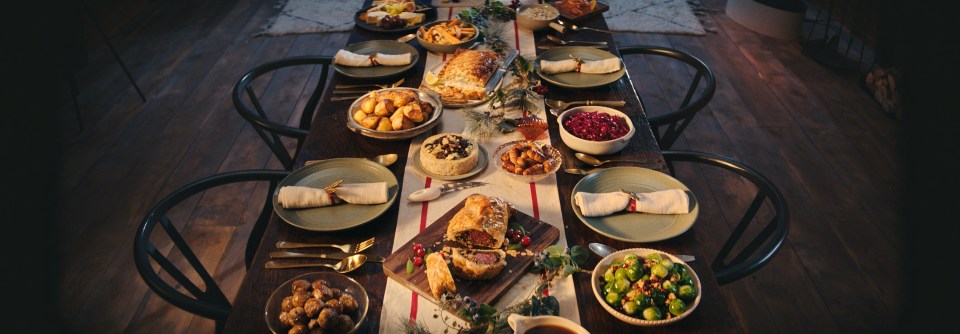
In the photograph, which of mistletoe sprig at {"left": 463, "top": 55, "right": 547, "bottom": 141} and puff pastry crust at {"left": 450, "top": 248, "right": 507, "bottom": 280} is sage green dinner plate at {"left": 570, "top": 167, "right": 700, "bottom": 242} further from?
mistletoe sprig at {"left": 463, "top": 55, "right": 547, "bottom": 141}

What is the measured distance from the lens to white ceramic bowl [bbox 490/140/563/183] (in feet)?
5.08

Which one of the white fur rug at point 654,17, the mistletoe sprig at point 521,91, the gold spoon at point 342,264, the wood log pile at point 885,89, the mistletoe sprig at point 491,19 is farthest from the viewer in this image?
the white fur rug at point 654,17

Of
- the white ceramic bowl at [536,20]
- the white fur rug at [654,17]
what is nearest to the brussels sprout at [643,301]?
the white ceramic bowl at [536,20]

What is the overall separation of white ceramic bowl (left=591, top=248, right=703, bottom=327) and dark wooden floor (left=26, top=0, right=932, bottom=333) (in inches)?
50.1

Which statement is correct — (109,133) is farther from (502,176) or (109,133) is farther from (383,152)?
(502,176)

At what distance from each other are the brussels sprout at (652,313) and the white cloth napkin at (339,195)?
26.1 inches

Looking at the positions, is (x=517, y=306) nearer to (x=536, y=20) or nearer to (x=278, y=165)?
(x=536, y=20)

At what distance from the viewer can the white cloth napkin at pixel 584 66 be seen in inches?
82.3

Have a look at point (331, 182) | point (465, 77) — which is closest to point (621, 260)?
point (331, 182)

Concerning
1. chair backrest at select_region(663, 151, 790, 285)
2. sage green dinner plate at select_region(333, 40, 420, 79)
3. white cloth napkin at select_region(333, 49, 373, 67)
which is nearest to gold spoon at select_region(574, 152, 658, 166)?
chair backrest at select_region(663, 151, 790, 285)

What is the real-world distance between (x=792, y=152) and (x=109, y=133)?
3915mm

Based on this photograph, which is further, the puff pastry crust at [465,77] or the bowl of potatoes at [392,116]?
the puff pastry crust at [465,77]

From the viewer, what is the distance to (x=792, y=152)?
329cm

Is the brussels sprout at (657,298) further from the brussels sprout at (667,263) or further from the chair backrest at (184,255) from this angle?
the chair backrest at (184,255)
